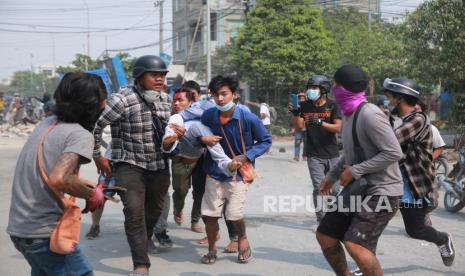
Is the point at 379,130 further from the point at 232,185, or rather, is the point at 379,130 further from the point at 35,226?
the point at 35,226

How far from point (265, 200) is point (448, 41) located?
346 inches

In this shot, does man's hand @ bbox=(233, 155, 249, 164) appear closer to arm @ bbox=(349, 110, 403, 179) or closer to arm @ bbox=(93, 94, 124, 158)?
arm @ bbox=(93, 94, 124, 158)

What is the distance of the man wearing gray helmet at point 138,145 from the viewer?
16.5 feet

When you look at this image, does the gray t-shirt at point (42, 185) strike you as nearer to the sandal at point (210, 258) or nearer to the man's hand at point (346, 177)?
the man's hand at point (346, 177)

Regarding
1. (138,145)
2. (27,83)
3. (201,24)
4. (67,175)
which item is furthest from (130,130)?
(27,83)

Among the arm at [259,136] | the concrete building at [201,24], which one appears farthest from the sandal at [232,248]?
the concrete building at [201,24]

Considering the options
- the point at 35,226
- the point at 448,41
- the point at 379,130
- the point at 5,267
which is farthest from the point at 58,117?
the point at 448,41

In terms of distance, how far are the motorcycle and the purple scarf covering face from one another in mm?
4321

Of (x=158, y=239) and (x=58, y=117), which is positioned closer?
A: (x=58, y=117)

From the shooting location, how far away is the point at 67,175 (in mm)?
3021

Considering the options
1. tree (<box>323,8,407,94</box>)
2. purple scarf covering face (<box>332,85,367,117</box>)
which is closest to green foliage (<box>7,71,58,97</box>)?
tree (<box>323,8,407,94</box>)

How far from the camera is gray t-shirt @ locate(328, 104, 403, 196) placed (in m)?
3.91

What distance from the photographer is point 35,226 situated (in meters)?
3.08

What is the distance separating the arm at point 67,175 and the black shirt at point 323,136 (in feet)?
13.4
